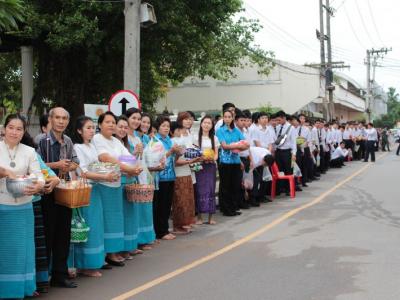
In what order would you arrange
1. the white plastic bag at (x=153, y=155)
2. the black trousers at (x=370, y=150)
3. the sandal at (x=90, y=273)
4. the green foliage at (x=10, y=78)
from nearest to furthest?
the sandal at (x=90, y=273)
the white plastic bag at (x=153, y=155)
the green foliage at (x=10, y=78)
the black trousers at (x=370, y=150)

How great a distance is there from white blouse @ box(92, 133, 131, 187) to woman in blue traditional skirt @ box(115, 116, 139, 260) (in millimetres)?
335

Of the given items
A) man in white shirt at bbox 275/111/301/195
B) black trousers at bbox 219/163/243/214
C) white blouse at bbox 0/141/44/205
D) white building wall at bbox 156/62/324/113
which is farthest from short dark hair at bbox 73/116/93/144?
white building wall at bbox 156/62/324/113

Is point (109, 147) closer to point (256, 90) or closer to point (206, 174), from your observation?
point (206, 174)

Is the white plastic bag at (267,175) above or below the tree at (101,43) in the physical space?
below

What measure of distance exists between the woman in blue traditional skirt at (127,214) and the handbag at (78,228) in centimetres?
106

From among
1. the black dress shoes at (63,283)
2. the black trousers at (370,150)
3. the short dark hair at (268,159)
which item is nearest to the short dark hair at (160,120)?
the black dress shoes at (63,283)

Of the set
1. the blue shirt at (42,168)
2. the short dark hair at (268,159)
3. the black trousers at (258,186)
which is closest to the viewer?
the blue shirt at (42,168)

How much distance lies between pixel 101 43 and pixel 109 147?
10.9 m

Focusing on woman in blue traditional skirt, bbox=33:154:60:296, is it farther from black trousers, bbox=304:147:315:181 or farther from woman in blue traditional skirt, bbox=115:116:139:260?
black trousers, bbox=304:147:315:181

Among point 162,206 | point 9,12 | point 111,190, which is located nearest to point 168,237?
point 162,206

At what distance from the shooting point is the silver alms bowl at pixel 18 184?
5.35 m

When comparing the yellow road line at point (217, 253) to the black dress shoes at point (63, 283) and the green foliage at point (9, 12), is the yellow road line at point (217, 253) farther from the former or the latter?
the green foliage at point (9, 12)

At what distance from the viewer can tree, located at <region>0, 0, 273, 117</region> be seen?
16.1m

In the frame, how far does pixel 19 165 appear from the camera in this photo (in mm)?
5578
